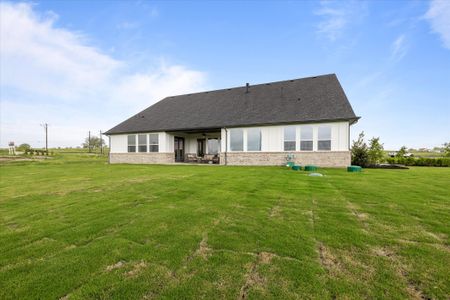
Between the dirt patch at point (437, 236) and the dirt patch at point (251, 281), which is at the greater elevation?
the dirt patch at point (437, 236)

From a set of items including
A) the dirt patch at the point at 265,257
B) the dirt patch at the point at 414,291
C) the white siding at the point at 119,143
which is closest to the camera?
the dirt patch at the point at 414,291

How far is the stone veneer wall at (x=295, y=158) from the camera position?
13320 millimetres

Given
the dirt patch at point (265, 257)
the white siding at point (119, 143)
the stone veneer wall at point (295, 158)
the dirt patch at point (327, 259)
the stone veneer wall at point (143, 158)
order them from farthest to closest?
1. the white siding at point (119, 143)
2. the stone veneer wall at point (143, 158)
3. the stone veneer wall at point (295, 158)
4. the dirt patch at point (265, 257)
5. the dirt patch at point (327, 259)

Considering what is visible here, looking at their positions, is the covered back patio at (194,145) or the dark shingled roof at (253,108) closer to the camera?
the dark shingled roof at (253,108)

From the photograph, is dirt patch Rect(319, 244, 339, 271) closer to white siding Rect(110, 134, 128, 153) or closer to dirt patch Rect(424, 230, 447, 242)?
dirt patch Rect(424, 230, 447, 242)

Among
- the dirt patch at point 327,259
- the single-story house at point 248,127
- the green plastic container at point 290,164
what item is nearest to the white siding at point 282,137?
the single-story house at point 248,127

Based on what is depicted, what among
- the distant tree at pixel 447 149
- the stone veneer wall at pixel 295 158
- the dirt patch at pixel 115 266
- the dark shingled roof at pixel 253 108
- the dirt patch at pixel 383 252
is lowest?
the dirt patch at pixel 115 266

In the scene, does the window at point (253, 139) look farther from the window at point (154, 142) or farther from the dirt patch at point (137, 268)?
the dirt patch at point (137, 268)

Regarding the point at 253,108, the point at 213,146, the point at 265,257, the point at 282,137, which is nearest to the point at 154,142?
the point at 213,146

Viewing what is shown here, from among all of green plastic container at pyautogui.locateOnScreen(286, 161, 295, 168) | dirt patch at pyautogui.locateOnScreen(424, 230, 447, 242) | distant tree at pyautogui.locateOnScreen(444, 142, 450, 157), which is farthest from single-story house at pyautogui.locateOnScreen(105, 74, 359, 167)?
distant tree at pyautogui.locateOnScreen(444, 142, 450, 157)

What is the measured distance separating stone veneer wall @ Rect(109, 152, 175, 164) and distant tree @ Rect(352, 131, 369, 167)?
15648 mm

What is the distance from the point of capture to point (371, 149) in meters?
15.8

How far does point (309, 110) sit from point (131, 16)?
15357 millimetres

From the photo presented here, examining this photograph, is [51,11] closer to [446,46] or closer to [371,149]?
[371,149]
